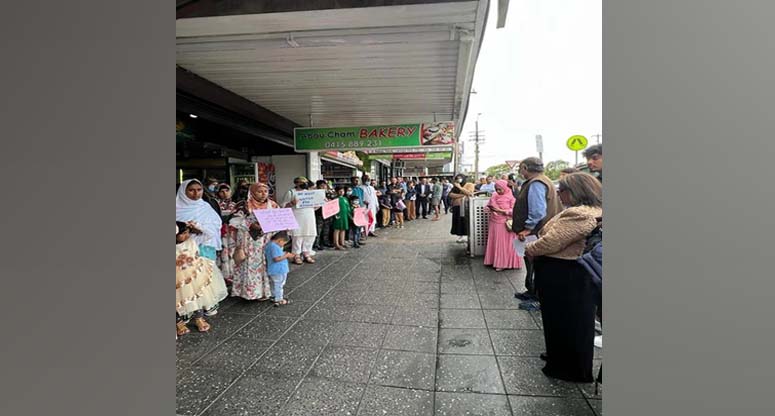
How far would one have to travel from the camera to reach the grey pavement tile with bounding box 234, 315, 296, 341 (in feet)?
11.8

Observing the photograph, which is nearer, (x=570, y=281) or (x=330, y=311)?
(x=570, y=281)

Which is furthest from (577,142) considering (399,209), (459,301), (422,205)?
(422,205)

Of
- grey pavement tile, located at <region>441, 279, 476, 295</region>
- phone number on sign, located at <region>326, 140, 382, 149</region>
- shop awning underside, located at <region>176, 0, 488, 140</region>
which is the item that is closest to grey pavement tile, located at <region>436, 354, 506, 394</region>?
grey pavement tile, located at <region>441, 279, 476, 295</region>

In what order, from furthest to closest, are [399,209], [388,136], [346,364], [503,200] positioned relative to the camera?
[399,209]
[388,136]
[503,200]
[346,364]

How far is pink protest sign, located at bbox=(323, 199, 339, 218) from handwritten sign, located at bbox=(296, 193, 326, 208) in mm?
516

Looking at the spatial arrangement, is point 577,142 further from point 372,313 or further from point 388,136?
point 388,136

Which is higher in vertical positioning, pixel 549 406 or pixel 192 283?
pixel 192 283

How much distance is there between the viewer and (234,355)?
3.21m

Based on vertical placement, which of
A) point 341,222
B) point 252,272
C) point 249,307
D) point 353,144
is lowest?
point 249,307

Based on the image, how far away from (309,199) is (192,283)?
131 inches
